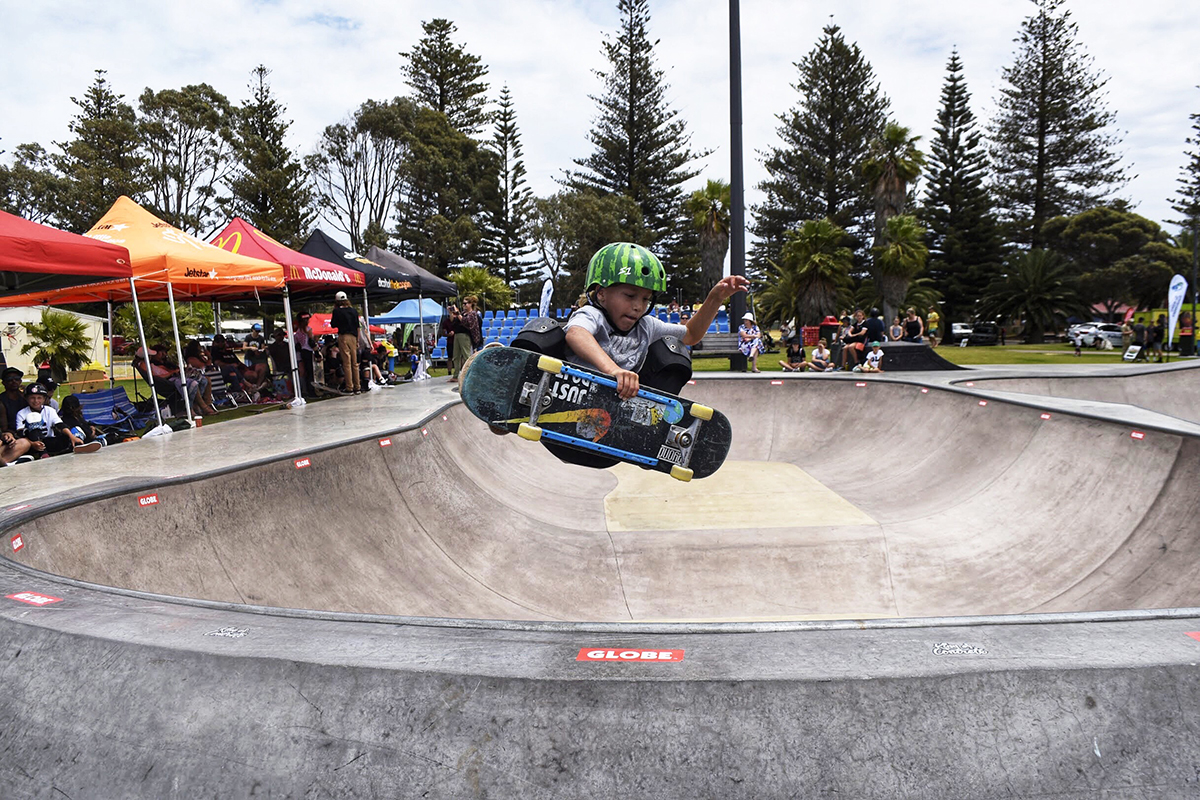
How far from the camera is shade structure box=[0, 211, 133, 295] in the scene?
21.4 ft

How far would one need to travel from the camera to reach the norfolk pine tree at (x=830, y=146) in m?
46.2

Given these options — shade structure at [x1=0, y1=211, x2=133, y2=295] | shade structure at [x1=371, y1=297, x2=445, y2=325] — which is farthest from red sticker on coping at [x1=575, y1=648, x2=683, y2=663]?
shade structure at [x1=371, y1=297, x2=445, y2=325]

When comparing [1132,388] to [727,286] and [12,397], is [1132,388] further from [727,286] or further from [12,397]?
[12,397]

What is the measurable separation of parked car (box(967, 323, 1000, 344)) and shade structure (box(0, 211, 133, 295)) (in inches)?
1763

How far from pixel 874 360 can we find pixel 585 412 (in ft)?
41.6

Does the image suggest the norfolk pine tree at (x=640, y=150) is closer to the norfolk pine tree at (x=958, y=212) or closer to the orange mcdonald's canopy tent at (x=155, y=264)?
the norfolk pine tree at (x=958, y=212)

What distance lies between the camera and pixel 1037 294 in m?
39.1

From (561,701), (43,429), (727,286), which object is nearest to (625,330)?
(727,286)

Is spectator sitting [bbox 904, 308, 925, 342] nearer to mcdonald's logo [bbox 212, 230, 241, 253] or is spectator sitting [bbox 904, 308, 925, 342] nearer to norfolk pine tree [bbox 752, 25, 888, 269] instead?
mcdonald's logo [bbox 212, 230, 241, 253]

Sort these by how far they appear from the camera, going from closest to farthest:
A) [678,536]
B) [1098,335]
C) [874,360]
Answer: [678,536], [874,360], [1098,335]

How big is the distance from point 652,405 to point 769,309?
142 ft

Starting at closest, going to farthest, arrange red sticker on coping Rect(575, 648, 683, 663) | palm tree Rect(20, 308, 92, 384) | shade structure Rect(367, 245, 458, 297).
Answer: red sticker on coping Rect(575, 648, 683, 663), shade structure Rect(367, 245, 458, 297), palm tree Rect(20, 308, 92, 384)

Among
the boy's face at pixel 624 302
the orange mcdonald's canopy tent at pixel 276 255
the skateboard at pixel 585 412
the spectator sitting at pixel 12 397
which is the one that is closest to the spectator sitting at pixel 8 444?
the spectator sitting at pixel 12 397

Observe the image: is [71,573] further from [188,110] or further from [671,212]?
[671,212]
